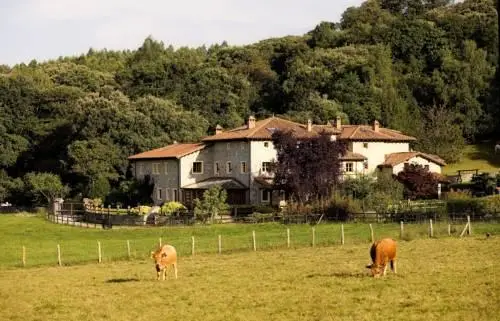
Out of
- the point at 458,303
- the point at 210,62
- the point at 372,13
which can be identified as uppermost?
the point at 372,13

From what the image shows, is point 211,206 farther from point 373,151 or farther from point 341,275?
point 341,275

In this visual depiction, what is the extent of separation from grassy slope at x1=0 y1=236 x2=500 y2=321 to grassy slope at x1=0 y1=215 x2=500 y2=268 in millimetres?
5902

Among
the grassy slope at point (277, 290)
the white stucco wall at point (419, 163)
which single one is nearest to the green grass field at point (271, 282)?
the grassy slope at point (277, 290)

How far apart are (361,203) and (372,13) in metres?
79.0

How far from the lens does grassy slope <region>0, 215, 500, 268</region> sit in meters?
39.9

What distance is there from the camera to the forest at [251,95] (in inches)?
3312

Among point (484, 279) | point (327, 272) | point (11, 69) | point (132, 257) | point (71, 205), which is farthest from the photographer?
point (11, 69)

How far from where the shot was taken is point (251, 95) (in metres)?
110

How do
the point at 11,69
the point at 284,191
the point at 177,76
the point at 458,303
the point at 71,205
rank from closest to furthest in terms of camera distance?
the point at 458,303
the point at 284,191
the point at 71,205
the point at 177,76
the point at 11,69

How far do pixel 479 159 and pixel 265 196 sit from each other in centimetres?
3357

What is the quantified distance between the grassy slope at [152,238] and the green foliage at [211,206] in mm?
3568

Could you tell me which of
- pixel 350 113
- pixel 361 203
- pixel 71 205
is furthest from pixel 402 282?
pixel 350 113

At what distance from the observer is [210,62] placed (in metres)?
117

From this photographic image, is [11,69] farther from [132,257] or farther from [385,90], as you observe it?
[132,257]
